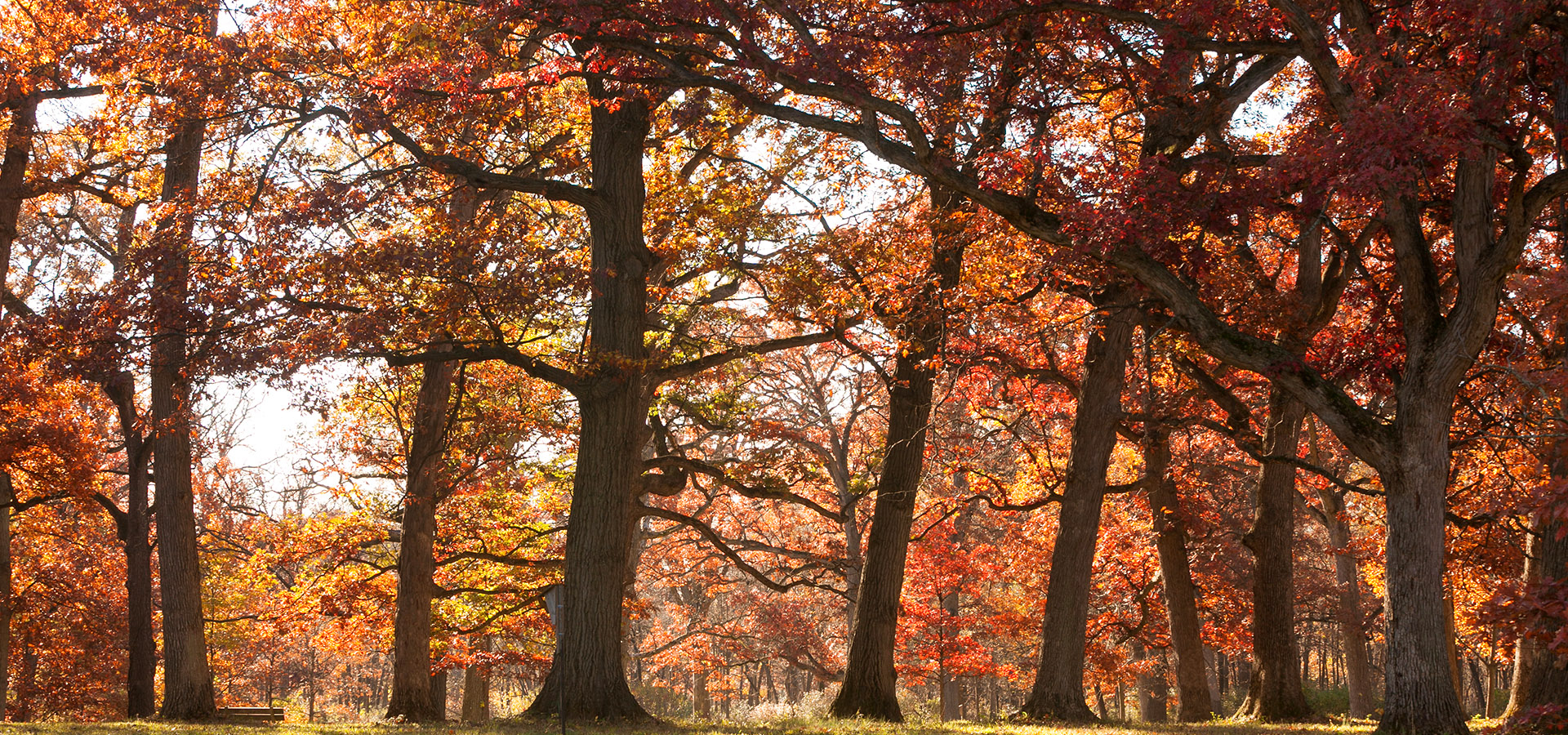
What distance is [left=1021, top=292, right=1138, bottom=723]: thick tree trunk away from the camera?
1395 cm

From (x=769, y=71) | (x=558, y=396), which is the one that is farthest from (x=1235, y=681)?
(x=769, y=71)

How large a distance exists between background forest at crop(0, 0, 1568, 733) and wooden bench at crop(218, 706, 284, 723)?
1689 mm

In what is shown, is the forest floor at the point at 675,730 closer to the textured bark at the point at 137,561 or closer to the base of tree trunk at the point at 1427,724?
the base of tree trunk at the point at 1427,724

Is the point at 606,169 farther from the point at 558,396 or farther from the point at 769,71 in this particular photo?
the point at 558,396

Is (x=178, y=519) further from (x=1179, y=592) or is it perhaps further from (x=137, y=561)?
(x=1179, y=592)

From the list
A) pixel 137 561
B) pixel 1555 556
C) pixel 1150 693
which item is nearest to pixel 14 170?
pixel 137 561

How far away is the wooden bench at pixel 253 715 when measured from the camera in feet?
57.4

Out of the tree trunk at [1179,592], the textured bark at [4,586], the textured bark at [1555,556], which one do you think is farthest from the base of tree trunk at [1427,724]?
the textured bark at [4,586]

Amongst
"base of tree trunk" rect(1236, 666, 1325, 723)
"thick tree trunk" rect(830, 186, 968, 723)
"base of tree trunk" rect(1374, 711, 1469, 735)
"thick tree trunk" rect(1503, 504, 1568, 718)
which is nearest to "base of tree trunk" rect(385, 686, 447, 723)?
"thick tree trunk" rect(830, 186, 968, 723)

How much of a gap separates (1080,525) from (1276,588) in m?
3.96

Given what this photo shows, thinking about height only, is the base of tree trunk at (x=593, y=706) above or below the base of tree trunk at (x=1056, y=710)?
above

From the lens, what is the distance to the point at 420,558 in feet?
58.9

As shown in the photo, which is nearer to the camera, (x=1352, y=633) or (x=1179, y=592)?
(x=1179, y=592)

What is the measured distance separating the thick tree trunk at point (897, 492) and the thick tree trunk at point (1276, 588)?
5.26 metres
